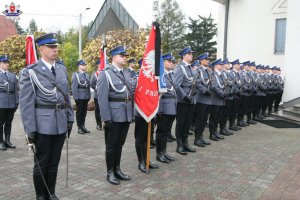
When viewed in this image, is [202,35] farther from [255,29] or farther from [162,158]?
[162,158]

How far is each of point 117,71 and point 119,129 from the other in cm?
91

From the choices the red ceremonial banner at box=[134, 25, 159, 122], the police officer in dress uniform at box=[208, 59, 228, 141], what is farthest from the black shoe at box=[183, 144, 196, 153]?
the red ceremonial banner at box=[134, 25, 159, 122]

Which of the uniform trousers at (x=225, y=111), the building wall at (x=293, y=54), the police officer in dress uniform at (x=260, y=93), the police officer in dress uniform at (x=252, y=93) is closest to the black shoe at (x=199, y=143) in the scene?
the uniform trousers at (x=225, y=111)

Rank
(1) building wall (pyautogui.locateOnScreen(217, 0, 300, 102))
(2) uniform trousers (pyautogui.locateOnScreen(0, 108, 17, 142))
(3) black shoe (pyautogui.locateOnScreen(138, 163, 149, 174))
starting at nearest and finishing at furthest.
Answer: (3) black shoe (pyautogui.locateOnScreen(138, 163, 149, 174)), (2) uniform trousers (pyautogui.locateOnScreen(0, 108, 17, 142)), (1) building wall (pyautogui.locateOnScreen(217, 0, 300, 102))

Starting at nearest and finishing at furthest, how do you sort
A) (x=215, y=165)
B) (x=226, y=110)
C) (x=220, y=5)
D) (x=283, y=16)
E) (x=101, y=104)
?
(x=101, y=104), (x=215, y=165), (x=226, y=110), (x=283, y=16), (x=220, y=5)

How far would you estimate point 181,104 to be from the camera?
7254 millimetres

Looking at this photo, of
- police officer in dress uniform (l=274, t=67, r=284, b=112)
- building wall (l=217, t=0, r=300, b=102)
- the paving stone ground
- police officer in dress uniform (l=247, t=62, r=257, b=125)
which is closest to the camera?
the paving stone ground

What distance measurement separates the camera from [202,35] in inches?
1834

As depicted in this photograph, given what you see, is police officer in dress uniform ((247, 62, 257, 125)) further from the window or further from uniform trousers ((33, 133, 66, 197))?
uniform trousers ((33, 133, 66, 197))

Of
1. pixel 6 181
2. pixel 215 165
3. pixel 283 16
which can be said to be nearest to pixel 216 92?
pixel 215 165

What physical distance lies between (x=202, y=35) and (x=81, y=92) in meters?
38.8

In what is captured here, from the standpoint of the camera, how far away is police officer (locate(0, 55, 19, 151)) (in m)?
7.27

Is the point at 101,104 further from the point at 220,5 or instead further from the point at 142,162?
the point at 220,5

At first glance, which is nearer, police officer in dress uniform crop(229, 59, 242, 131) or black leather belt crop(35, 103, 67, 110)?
black leather belt crop(35, 103, 67, 110)
